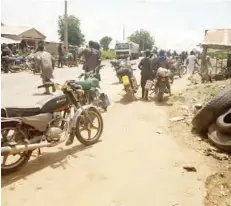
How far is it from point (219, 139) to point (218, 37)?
11912mm

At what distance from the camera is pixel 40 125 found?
4137mm

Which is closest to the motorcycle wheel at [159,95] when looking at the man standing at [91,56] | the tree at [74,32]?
the man standing at [91,56]

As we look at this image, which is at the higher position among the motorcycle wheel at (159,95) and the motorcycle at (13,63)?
the motorcycle at (13,63)

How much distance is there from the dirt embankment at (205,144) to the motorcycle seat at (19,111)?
230 cm

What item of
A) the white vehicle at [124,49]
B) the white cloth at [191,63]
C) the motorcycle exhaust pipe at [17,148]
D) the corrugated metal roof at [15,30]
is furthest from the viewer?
the white vehicle at [124,49]

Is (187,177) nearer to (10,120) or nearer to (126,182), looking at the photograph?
(126,182)

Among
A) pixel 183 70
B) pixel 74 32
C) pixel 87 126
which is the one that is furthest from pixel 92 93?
pixel 74 32

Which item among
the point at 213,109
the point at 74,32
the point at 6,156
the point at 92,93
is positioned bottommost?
the point at 6,156

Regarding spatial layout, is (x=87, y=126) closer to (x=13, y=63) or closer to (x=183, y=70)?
(x=13, y=63)

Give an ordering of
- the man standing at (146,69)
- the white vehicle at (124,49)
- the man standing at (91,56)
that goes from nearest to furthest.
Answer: the man standing at (91,56), the man standing at (146,69), the white vehicle at (124,49)

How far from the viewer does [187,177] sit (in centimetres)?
412

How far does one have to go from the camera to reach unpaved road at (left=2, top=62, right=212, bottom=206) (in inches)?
137

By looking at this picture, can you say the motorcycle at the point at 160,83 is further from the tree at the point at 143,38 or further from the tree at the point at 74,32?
the tree at the point at 143,38

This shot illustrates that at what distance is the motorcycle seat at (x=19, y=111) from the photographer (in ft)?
12.7
